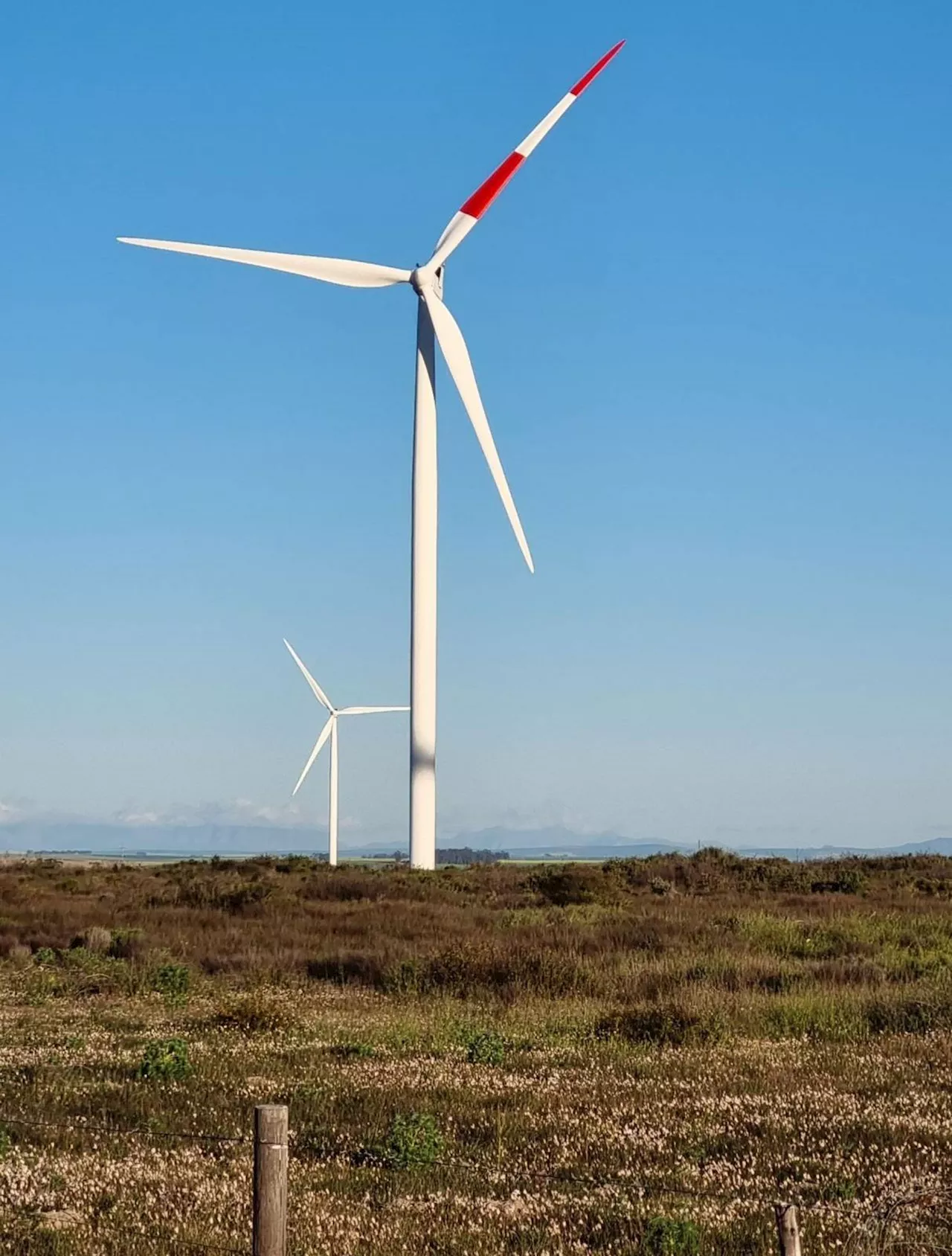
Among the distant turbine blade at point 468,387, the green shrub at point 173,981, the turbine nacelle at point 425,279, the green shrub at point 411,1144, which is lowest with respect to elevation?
the green shrub at point 173,981

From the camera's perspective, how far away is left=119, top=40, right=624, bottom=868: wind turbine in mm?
53312

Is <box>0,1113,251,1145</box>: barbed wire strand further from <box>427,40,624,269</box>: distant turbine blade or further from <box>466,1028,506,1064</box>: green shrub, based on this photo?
<box>427,40,624,269</box>: distant turbine blade

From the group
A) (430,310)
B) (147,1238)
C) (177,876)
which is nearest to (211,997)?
(147,1238)

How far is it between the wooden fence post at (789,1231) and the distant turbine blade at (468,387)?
42480 millimetres

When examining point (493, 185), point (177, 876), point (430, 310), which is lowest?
point (177, 876)

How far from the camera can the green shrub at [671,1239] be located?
30.3 ft

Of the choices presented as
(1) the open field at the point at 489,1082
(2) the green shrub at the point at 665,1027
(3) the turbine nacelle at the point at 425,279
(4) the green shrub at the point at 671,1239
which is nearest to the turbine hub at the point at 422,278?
(3) the turbine nacelle at the point at 425,279

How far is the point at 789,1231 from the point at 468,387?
46.2 metres

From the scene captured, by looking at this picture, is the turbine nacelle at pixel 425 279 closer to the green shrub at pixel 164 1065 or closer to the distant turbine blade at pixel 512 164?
the distant turbine blade at pixel 512 164

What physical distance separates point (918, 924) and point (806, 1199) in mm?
25375

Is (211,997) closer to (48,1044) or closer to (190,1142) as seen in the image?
(48,1044)

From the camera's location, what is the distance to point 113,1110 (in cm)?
1417

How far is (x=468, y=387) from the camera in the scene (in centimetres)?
5141

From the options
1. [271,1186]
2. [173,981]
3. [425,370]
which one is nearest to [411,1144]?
[271,1186]
